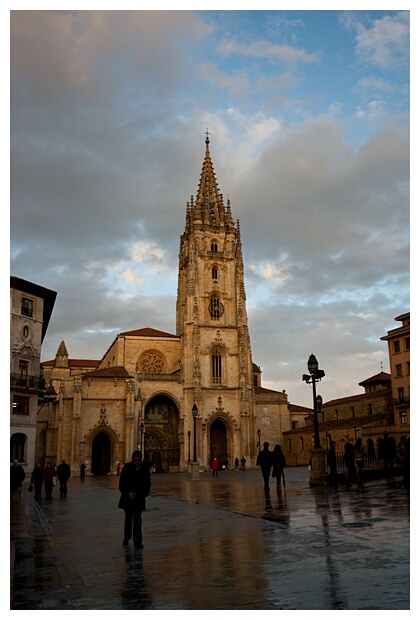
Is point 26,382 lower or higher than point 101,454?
higher

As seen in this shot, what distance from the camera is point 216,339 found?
61031 millimetres

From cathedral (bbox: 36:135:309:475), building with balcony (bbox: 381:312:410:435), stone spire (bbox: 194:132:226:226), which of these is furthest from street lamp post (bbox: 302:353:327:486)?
stone spire (bbox: 194:132:226:226)

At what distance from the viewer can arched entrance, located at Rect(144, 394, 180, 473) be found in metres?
57.7

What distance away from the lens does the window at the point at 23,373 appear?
1372 inches

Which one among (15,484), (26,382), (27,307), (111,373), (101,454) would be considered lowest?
(101,454)

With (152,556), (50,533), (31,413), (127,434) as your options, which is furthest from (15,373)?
(152,556)

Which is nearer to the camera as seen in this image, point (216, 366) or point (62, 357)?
point (216, 366)

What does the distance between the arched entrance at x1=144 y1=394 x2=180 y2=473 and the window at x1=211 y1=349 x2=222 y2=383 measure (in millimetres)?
5422

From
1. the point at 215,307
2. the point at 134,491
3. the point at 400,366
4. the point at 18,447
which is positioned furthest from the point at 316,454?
the point at 215,307

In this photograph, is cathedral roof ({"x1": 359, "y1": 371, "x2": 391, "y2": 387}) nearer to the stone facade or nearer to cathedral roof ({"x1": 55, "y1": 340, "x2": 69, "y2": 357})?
the stone facade

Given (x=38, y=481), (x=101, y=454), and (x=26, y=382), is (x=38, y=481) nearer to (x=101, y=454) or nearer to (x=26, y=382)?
(x=26, y=382)

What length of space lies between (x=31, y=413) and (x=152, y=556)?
29412mm

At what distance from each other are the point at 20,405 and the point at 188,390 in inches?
1008

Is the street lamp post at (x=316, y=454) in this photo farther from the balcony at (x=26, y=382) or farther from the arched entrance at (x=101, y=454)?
the arched entrance at (x=101, y=454)
